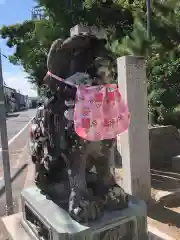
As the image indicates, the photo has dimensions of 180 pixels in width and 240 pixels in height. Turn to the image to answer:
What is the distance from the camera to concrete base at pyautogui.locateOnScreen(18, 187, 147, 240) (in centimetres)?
146

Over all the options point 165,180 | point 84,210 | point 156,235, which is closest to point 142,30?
point 165,180

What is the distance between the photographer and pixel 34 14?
8.73 meters

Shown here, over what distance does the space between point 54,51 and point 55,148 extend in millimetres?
609

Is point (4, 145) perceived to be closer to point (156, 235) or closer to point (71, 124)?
point (71, 124)

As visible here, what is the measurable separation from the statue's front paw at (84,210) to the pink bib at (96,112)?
39cm

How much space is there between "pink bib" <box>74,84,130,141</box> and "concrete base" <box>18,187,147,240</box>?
1.72ft

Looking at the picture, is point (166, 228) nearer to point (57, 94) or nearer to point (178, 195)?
point (178, 195)

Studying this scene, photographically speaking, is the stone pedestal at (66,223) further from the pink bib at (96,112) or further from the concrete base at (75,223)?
the pink bib at (96,112)

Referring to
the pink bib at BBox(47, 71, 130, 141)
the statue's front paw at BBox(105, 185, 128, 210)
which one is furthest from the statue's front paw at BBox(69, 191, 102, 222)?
the pink bib at BBox(47, 71, 130, 141)

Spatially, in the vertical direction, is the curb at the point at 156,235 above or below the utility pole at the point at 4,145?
below

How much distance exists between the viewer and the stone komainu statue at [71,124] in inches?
59.4

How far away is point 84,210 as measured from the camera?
1.48 meters

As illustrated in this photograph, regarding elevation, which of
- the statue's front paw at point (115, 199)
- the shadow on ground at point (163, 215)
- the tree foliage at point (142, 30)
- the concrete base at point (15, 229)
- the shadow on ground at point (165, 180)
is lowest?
the shadow on ground at point (165, 180)

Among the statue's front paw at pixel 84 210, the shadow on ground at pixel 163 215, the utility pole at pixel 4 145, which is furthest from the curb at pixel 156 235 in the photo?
the utility pole at pixel 4 145
